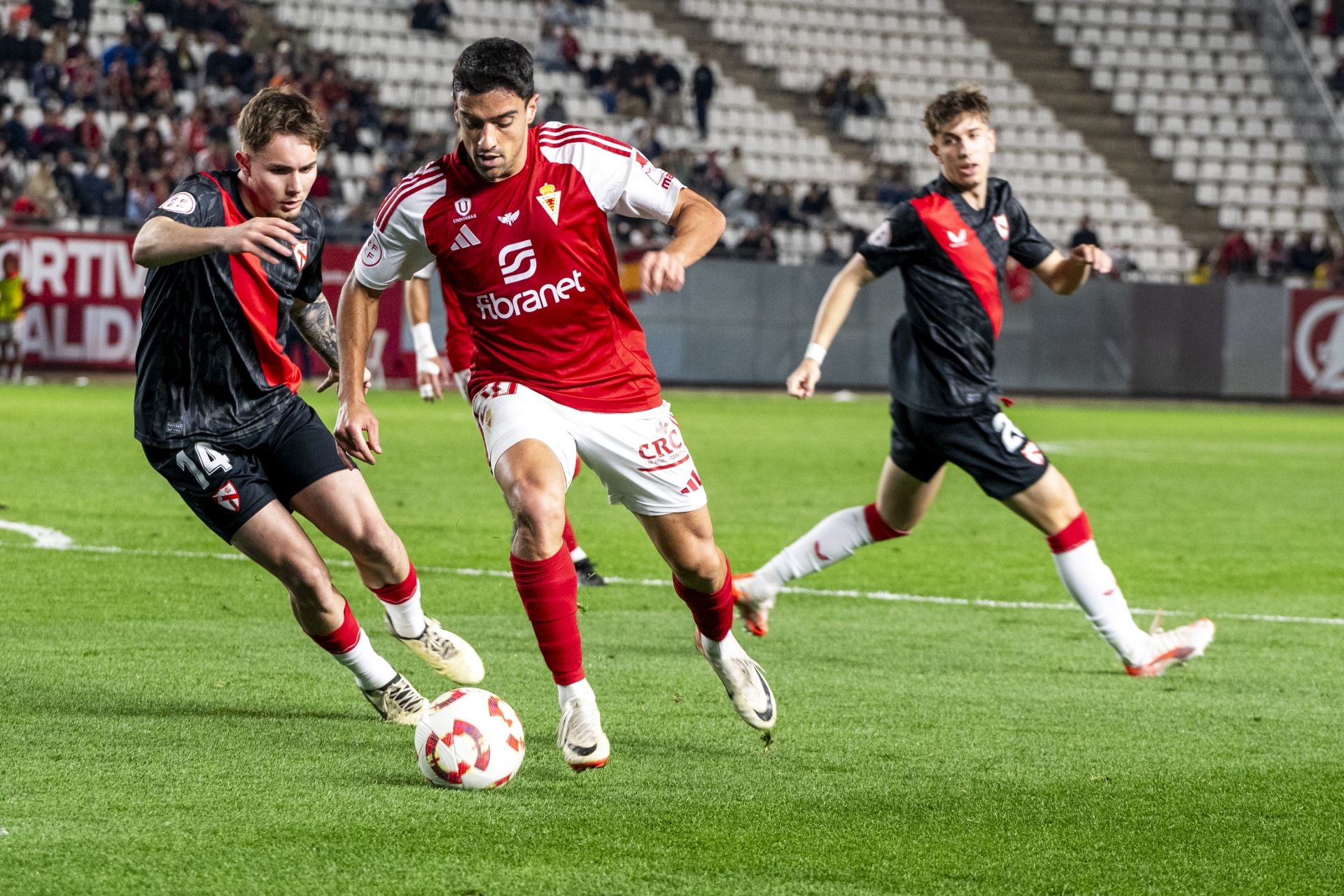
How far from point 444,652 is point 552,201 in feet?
5.13

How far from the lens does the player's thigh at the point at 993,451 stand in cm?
634

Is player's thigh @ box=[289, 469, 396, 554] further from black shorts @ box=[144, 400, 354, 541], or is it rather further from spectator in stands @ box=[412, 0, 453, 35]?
spectator in stands @ box=[412, 0, 453, 35]

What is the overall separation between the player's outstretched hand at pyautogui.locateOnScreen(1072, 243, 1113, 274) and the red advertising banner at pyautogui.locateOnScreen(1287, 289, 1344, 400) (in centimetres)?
2353

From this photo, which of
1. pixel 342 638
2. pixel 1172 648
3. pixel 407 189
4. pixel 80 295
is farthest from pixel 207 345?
pixel 80 295

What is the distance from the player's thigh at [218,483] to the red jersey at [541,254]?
676 mm

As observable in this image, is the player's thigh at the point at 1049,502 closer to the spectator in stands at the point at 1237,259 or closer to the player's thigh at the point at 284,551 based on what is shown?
the player's thigh at the point at 284,551

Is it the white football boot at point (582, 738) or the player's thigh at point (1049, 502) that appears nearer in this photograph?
the white football boot at point (582, 738)

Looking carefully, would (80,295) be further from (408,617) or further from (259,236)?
(259,236)

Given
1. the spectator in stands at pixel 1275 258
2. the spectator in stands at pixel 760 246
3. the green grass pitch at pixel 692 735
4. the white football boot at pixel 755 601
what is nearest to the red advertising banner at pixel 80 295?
the spectator in stands at pixel 760 246

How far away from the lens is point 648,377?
17.1 ft

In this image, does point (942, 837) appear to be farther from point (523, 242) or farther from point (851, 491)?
point (851, 491)

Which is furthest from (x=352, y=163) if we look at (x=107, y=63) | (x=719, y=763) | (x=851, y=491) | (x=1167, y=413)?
(x=719, y=763)

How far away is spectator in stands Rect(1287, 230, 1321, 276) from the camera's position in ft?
96.5

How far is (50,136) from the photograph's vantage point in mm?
23875
